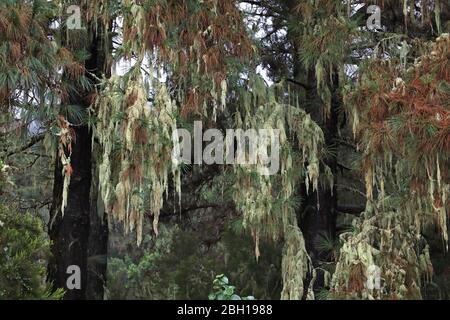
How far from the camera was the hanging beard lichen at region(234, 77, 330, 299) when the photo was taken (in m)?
5.63

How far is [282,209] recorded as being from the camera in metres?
5.79

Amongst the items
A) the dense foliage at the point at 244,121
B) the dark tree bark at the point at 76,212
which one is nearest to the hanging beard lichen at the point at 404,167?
the dense foliage at the point at 244,121

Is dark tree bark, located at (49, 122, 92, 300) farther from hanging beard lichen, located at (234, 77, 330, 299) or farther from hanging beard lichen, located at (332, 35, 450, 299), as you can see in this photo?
hanging beard lichen, located at (332, 35, 450, 299)

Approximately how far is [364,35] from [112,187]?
3.07m

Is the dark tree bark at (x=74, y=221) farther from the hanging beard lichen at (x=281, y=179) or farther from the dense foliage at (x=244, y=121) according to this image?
the hanging beard lichen at (x=281, y=179)

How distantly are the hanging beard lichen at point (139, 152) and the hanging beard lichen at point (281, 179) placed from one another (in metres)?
0.82

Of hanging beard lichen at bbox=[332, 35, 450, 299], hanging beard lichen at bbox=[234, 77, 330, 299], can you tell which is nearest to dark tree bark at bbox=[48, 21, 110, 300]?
hanging beard lichen at bbox=[234, 77, 330, 299]

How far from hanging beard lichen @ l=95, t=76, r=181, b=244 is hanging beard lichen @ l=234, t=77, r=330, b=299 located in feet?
2.70

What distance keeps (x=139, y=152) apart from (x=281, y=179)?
1639mm

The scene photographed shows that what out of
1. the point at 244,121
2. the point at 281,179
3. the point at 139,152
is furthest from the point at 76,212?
the point at 281,179

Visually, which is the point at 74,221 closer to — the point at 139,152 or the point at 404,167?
the point at 139,152

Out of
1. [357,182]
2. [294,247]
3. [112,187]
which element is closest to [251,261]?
[357,182]

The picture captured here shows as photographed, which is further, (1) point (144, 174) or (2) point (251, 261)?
(2) point (251, 261)
